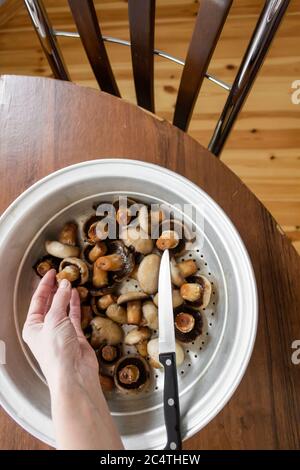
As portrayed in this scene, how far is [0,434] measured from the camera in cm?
56

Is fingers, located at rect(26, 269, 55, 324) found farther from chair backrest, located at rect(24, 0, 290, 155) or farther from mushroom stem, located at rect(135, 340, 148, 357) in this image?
chair backrest, located at rect(24, 0, 290, 155)

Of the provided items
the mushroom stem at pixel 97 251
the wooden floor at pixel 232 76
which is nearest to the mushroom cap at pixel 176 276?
the mushroom stem at pixel 97 251

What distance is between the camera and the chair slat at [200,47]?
0.58 metres

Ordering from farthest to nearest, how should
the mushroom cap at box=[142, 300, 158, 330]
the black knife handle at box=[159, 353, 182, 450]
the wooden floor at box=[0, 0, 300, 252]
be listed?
the wooden floor at box=[0, 0, 300, 252]
the mushroom cap at box=[142, 300, 158, 330]
the black knife handle at box=[159, 353, 182, 450]

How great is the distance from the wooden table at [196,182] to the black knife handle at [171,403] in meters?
0.05

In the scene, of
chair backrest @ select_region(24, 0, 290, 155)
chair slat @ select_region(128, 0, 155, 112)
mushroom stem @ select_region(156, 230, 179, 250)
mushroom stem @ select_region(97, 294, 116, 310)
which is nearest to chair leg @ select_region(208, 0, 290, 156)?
chair backrest @ select_region(24, 0, 290, 155)

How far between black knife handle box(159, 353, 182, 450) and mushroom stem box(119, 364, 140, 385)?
0.21ft

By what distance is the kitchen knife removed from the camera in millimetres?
498

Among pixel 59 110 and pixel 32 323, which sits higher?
pixel 59 110

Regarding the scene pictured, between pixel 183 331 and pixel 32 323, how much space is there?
7.9 inches

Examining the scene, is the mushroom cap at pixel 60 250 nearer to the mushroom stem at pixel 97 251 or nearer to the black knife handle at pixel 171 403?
the mushroom stem at pixel 97 251

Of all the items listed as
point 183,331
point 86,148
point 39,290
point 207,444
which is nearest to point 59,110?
point 86,148
